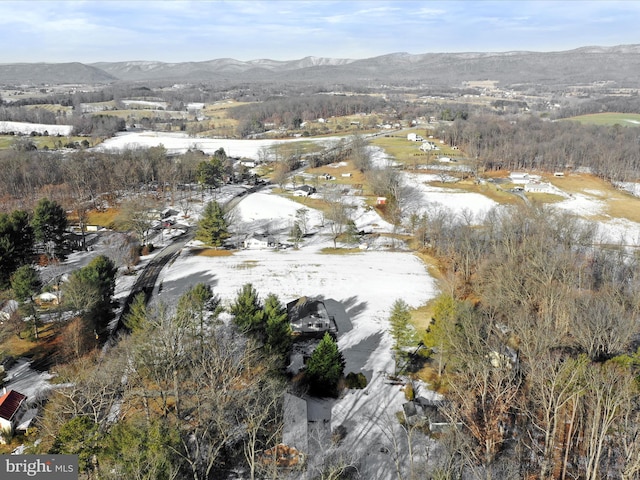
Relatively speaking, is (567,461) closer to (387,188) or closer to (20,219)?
(20,219)

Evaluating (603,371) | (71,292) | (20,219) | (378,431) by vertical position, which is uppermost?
(20,219)

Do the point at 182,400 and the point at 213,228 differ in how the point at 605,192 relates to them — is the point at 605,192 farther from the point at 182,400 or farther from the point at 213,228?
the point at 182,400

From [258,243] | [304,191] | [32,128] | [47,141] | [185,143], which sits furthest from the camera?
[32,128]

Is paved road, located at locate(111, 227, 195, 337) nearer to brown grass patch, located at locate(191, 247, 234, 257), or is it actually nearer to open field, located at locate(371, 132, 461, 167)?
brown grass patch, located at locate(191, 247, 234, 257)

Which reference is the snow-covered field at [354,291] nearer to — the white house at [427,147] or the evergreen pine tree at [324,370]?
the evergreen pine tree at [324,370]

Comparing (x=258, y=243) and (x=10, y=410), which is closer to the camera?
(x=10, y=410)

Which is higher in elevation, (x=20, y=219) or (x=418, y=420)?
(x=20, y=219)

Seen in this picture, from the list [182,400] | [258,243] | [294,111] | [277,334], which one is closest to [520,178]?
[258,243]

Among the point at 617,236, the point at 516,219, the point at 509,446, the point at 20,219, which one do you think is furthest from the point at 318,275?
the point at 617,236

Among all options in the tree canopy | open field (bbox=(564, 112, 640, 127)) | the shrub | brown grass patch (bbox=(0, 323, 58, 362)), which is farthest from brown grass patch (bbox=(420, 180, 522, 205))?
open field (bbox=(564, 112, 640, 127))
